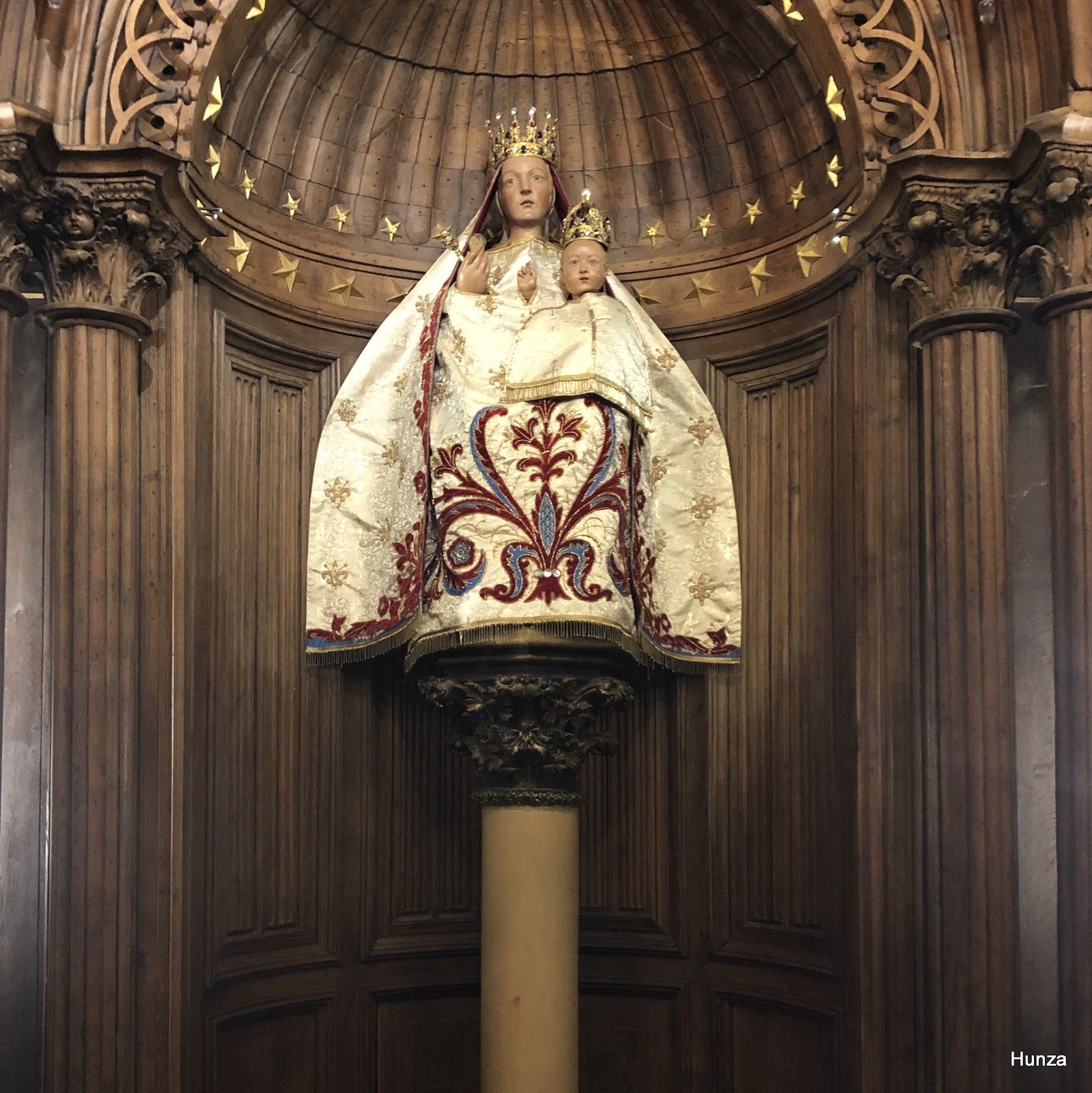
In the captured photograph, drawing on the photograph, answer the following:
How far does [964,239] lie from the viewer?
5344 mm

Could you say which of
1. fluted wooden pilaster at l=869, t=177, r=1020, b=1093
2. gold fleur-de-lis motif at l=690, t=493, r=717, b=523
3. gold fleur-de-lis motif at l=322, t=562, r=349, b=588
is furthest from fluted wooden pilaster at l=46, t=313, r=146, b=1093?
fluted wooden pilaster at l=869, t=177, r=1020, b=1093

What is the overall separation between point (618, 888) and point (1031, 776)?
166cm

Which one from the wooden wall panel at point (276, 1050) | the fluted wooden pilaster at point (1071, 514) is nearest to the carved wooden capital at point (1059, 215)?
the fluted wooden pilaster at point (1071, 514)

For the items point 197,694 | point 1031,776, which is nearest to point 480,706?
point 197,694

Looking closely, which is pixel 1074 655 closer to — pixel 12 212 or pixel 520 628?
pixel 520 628

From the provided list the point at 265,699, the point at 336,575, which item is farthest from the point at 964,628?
the point at 265,699

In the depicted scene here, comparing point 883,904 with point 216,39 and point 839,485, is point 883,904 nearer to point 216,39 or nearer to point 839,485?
point 839,485

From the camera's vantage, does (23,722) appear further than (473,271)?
No

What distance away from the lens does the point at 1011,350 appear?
5500 mm

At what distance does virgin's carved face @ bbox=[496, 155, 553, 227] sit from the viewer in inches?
241

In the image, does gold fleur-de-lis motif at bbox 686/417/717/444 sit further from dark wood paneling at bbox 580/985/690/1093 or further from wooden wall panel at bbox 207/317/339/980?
dark wood paneling at bbox 580/985/690/1093

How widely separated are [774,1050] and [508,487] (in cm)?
215

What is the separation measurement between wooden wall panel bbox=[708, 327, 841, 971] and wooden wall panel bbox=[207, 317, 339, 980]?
4.67ft

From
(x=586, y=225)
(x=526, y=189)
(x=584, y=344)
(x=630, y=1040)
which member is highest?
(x=526, y=189)
